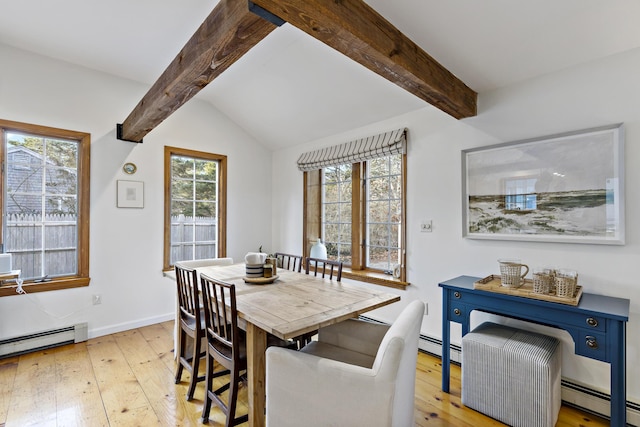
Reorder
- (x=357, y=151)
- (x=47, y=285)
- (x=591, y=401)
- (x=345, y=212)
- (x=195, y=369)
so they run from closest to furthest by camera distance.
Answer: (x=591, y=401), (x=195, y=369), (x=47, y=285), (x=357, y=151), (x=345, y=212)

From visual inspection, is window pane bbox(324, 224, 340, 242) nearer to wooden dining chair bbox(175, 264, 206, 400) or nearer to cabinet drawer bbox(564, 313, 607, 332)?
wooden dining chair bbox(175, 264, 206, 400)

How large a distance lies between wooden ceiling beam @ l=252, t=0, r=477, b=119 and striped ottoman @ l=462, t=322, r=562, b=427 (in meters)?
1.72

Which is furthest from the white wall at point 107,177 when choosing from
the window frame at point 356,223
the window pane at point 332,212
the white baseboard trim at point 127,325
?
the window pane at point 332,212

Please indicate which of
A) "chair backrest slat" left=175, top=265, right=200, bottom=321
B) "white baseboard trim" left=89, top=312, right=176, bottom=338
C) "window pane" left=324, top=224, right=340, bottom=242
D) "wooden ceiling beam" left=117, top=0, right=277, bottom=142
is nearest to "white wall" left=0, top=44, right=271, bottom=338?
"white baseboard trim" left=89, top=312, right=176, bottom=338

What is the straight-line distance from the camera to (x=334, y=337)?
6.44 ft

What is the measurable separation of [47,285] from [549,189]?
4.51m

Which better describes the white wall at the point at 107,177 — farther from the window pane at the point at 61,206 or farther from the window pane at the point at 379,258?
the window pane at the point at 379,258

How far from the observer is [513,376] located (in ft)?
6.36

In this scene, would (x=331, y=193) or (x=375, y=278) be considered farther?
(x=331, y=193)

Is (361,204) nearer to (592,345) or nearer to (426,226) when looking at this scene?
(426,226)

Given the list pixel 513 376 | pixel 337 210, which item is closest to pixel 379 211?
pixel 337 210

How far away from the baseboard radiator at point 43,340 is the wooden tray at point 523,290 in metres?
3.78

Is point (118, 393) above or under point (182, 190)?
under

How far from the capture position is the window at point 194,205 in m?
3.90
